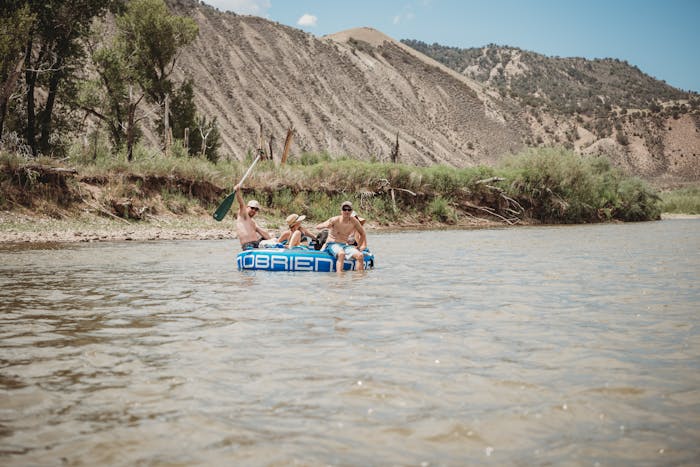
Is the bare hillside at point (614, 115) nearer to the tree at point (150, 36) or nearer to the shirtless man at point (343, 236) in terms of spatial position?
the tree at point (150, 36)

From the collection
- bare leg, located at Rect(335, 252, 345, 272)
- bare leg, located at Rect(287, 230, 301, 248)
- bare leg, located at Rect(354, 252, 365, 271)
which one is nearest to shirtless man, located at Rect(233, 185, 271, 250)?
Result: bare leg, located at Rect(287, 230, 301, 248)

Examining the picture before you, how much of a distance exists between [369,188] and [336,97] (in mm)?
41853

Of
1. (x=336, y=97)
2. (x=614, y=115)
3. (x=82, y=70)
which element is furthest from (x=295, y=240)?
(x=614, y=115)

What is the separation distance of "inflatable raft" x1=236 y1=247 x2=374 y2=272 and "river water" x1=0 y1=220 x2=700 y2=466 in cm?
146

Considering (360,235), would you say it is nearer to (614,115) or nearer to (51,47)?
(51,47)

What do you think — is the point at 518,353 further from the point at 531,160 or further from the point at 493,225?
the point at 531,160

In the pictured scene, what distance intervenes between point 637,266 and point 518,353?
8.86 metres

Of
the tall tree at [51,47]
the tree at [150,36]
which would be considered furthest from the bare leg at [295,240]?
the tree at [150,36]

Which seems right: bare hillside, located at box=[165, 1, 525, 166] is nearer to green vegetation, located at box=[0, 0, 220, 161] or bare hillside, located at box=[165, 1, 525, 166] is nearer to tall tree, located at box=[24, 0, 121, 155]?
green vegetation, located at box=[0, 0, 220, 161]

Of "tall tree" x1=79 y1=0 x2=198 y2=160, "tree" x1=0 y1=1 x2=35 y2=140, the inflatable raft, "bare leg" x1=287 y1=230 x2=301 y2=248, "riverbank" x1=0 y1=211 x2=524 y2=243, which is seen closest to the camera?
the inflatable raft

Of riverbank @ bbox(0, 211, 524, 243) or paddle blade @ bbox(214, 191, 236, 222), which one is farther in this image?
riverbank @ bbox(0, 211, 524, 243)

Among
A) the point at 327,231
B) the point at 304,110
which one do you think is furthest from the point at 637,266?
the point at 304,110

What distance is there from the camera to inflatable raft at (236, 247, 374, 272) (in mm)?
12469

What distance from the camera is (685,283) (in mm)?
10898
